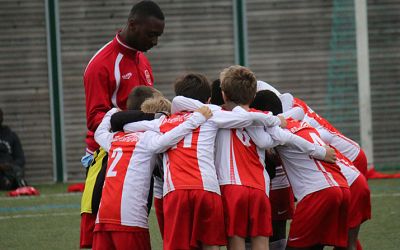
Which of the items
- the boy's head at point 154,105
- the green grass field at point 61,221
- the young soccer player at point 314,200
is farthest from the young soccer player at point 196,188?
the green grass field at point 61,221

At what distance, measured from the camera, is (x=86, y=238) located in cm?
678

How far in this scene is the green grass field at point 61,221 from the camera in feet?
29.6

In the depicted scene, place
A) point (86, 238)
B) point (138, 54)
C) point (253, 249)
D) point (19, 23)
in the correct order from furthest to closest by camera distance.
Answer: point (19, 23) → point (138, 54) → point (86, 238) → point (253, 249)

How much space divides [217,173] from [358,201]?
1.23 meters

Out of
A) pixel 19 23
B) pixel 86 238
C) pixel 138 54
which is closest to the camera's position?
pixel 86 238

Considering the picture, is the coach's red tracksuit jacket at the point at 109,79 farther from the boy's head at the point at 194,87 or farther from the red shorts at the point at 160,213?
the red shorts at the point at 160,213

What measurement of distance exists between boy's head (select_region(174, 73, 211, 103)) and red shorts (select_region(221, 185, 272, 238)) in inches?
27.0

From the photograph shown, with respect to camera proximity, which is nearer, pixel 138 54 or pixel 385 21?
pixel 138 54

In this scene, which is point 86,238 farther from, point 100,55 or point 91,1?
point 91,1

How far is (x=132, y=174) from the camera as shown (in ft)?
21.1

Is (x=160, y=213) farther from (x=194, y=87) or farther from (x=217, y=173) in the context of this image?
(x=194, y=87)

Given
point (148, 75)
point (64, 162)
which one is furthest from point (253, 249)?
point (64, 162)

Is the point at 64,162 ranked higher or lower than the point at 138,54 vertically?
lower

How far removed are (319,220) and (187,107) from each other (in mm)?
1195
